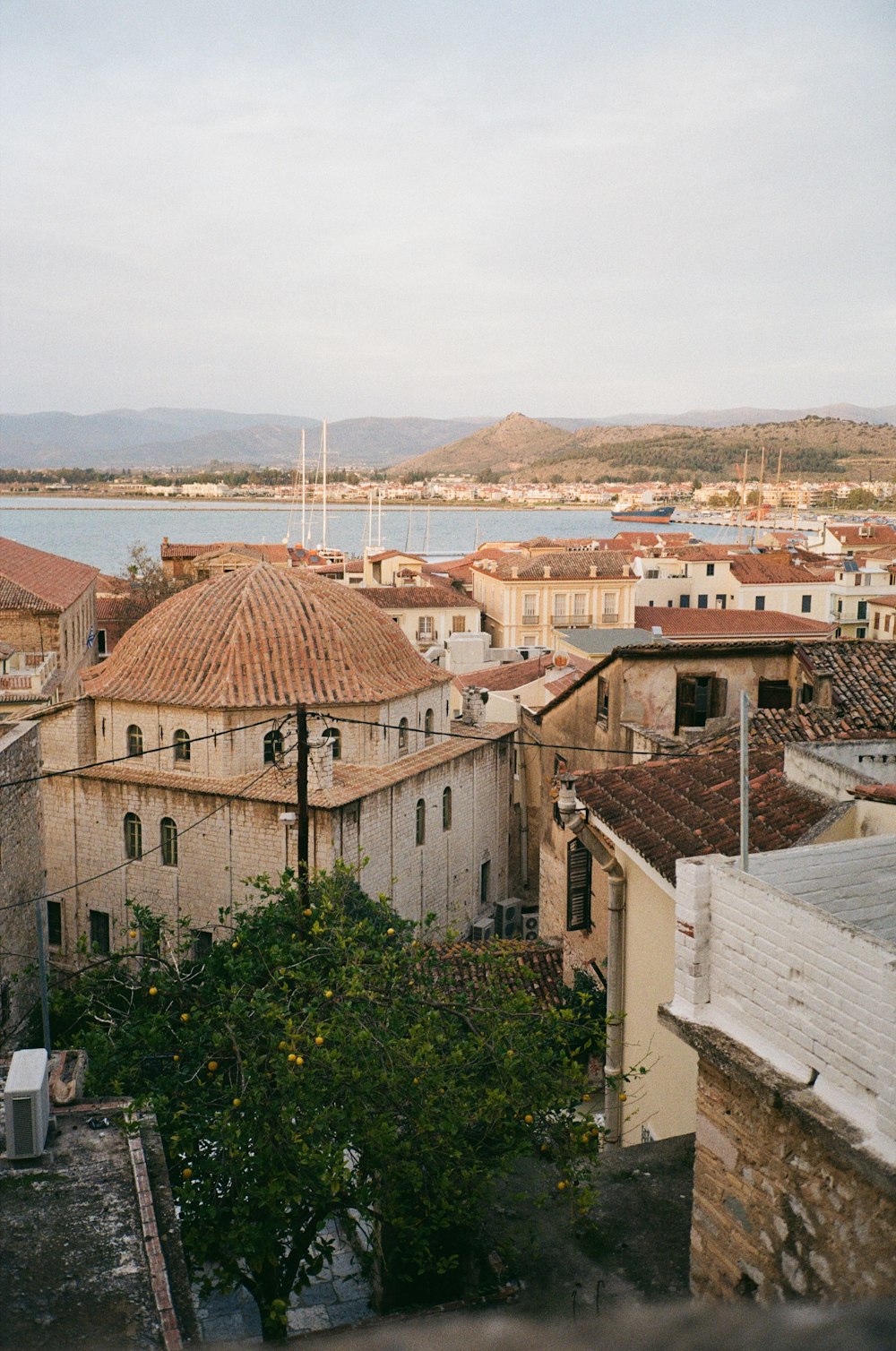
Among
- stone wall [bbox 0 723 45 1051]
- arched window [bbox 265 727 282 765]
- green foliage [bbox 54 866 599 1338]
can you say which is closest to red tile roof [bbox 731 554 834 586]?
arched window [bbox 265 727 282 765]

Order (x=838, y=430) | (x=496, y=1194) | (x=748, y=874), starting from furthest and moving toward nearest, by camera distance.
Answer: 1. (x=838, y=430)
2. (x=496, y=1194)
3. (x=748, y=874)

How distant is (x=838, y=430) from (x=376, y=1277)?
190m

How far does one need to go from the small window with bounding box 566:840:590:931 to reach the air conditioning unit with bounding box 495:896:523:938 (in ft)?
32.5

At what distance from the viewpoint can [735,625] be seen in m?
40.6

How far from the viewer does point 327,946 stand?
9.55 metres

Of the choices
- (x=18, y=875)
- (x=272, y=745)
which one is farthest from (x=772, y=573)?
(x=18, y=875)

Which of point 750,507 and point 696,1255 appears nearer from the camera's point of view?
point 696,1255

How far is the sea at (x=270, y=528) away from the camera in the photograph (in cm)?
12356

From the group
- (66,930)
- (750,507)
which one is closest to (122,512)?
(750,507)

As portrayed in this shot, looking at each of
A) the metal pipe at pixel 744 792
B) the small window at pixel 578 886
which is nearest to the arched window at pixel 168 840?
the small window at pixel 578 886

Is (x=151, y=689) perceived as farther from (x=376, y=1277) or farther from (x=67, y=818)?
(x=376, y=1277)

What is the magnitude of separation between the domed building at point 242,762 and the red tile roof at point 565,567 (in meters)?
28.1

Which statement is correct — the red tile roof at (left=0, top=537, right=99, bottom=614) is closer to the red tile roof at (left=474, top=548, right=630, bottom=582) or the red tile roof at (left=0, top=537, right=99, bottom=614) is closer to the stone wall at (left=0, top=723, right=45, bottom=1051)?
the red tile roof at (left=474, top=548, right=630, bottom=582)

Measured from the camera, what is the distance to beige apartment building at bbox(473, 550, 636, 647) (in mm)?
48500
